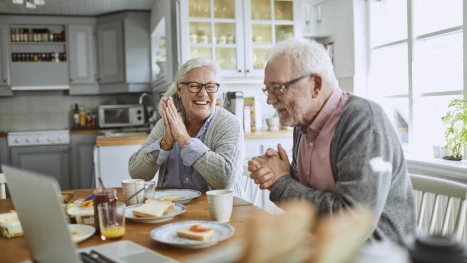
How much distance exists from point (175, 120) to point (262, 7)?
7.93ft

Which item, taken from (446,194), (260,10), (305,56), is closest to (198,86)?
(305,56)

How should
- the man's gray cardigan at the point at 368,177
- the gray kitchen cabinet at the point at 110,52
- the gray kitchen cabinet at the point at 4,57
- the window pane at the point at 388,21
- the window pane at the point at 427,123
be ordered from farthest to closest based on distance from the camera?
the gray kitchen cabinet at the point at 110,52 → the gray kitchen cabinet at the point at 4,57 → the window pane at the point at 388,21 → the window pane at the point at 427,123 → the man's gray cardigan at the point at 368,177


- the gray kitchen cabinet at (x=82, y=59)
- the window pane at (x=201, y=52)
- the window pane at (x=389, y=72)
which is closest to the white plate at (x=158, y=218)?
the window pane at (x=389, y=72)

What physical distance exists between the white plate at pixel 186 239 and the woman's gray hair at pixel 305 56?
538mm

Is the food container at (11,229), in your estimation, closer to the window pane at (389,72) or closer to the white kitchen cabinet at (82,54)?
the window pane at (389,72)

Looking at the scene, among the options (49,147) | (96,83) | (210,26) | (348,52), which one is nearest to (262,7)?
(210,26)

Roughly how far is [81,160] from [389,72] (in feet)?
12.5

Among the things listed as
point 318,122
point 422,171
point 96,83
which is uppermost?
point 96,83

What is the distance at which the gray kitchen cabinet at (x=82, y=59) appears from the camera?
18.5ft

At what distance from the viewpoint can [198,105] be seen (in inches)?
82.2

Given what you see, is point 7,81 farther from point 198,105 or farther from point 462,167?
point 462,167

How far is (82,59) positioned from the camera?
568cm

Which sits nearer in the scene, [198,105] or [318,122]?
[318,122]

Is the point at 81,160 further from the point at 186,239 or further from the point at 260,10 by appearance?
the point at 186,239
